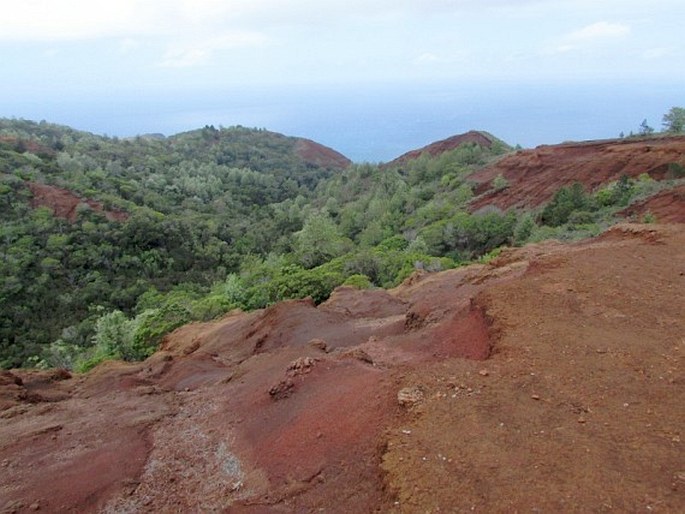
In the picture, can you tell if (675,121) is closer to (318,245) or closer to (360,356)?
(318,245)

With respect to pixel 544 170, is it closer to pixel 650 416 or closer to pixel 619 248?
pixel 619 248

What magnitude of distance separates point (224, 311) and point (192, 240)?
27.7m

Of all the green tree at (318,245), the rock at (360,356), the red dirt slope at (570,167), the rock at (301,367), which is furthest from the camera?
the green tree at (318,245)

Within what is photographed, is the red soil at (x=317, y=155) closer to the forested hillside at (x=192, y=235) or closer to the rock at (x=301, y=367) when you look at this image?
the forested hillside at (x=192, y=235)

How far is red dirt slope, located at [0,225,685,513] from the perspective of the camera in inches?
301

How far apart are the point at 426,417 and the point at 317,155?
121239 mm

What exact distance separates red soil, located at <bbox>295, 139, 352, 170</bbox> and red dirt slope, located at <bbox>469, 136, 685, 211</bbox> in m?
68.9

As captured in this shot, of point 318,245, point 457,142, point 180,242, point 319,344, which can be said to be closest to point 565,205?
point 318,245

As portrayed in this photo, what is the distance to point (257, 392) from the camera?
532 inches

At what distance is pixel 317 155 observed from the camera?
127 m

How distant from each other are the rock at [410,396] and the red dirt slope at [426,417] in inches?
1.3

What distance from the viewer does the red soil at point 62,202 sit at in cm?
5172

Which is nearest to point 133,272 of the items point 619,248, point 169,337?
point 169,337

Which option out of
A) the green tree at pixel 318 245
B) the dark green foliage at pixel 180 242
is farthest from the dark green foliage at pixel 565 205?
the green tree at pixel 318 245
